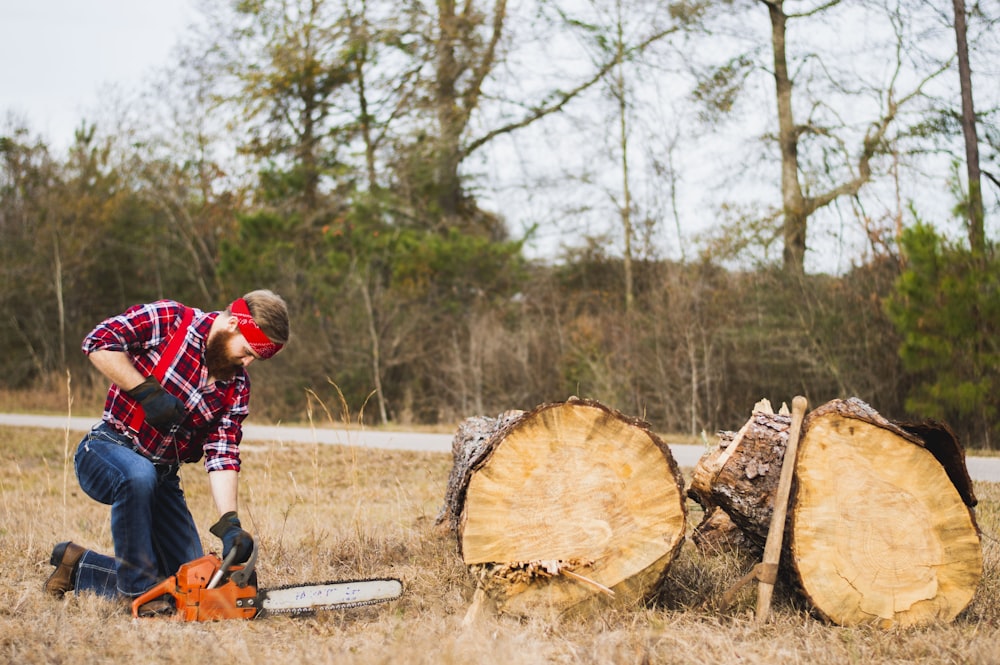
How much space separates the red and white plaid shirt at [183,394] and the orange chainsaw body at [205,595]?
51 cm

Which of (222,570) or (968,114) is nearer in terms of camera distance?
(222,570)

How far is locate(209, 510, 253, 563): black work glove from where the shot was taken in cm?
340

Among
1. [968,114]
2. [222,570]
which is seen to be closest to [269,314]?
[222,570]

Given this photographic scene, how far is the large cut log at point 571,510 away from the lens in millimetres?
3361

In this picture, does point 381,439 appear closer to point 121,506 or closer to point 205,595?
point 121,506

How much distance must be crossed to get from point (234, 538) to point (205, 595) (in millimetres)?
266

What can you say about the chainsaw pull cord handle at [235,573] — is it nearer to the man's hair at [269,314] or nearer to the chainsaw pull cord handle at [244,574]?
the chainsaw pull cord handle at [244,574]

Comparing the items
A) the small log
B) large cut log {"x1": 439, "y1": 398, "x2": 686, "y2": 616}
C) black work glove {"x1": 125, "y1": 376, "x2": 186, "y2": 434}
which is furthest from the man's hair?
the small log

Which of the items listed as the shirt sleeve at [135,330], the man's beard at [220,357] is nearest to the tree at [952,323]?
the man's beard at [220,357]

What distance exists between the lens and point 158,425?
3449mm

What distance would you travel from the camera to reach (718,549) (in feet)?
14.5

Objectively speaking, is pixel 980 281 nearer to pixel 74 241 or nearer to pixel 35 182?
pixel 74 241

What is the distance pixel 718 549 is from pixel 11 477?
7114 millimetres

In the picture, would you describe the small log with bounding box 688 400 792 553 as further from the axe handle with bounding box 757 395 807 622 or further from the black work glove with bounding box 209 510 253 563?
the black work glove with bounding box 209 510 253 563
